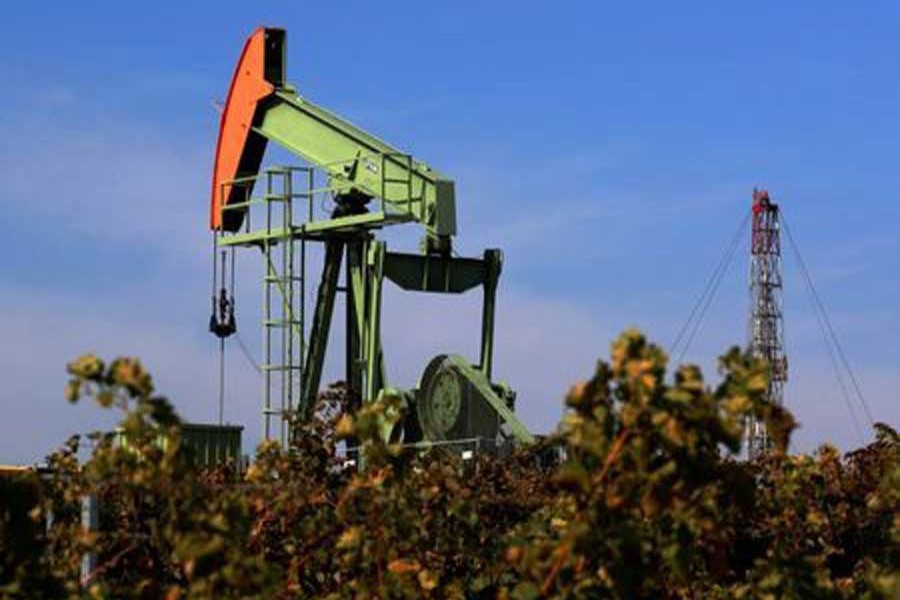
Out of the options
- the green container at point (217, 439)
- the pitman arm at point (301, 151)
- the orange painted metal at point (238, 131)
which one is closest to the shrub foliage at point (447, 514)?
the green container at point (217, 439)

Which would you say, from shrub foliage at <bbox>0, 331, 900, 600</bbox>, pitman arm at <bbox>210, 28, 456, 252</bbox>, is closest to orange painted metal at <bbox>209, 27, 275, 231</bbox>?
pitman arm at <bbox>210, 28, 456, 252</bbox>

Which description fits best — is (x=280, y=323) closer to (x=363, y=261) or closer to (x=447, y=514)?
(x=363, y=261)

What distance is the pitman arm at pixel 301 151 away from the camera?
3259cm

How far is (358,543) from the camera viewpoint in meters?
8.14

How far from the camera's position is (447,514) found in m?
11.5

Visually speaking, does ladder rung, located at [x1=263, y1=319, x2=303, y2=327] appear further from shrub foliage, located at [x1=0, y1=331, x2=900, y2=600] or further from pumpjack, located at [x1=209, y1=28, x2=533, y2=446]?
shrub foliage, located at [x1=0, y1=331, x2=900, y2=600]

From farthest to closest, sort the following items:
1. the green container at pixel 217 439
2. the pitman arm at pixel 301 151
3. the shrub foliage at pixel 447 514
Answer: the pitman arm at pixel 301 151 < the green container at pixel 217 439 < the shrub foliage at pixel 447 514

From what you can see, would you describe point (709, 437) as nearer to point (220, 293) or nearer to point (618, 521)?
point (618, 521)

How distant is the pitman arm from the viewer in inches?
1283

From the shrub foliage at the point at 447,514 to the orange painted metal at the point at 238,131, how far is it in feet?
78.2

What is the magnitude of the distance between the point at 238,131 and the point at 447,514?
82.0 feet

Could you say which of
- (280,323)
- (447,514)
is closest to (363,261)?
(280,323)

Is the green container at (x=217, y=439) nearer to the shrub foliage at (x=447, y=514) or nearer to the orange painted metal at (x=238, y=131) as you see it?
the orange painted metal at (x=238, y=131)

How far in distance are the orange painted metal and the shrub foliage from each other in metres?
23.8
